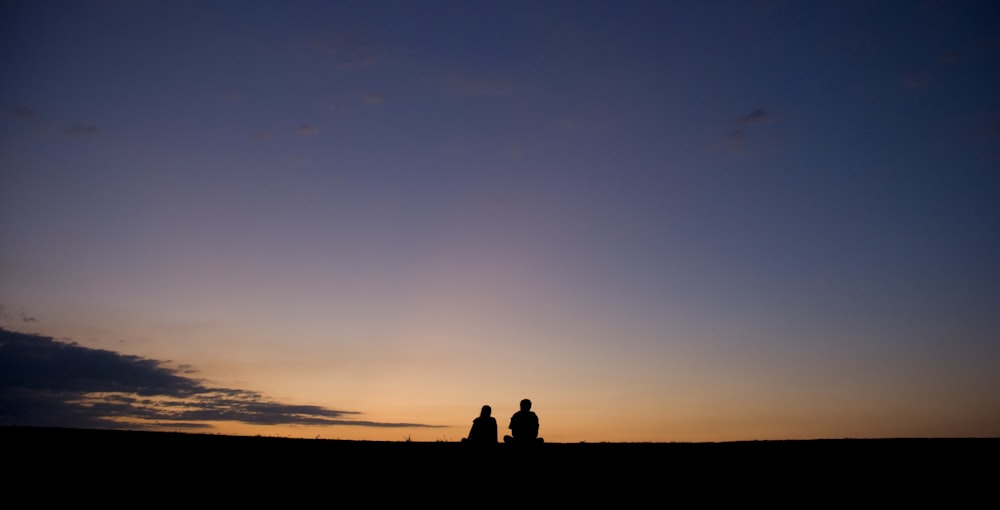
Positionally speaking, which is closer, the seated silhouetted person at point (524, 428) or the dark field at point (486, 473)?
the dark field at point (486, 473)

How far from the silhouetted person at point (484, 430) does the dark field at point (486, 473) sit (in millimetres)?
1091

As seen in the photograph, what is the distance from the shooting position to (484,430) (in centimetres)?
1527

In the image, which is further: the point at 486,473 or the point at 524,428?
the point at 524,428

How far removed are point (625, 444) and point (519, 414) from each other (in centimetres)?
263

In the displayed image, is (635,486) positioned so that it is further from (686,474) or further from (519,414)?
(519,414)

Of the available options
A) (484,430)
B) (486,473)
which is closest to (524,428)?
(484,430)

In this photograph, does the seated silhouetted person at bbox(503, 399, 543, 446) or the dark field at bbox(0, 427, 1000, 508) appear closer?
the dark field at bbox(0, 427, 1000, 508)

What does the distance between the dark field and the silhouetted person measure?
3.58ft

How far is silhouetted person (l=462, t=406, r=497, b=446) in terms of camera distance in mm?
15172

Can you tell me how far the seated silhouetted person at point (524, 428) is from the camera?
1526cm

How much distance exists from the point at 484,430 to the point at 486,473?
363 centimetres

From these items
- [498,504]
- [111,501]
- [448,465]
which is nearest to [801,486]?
[498,504]

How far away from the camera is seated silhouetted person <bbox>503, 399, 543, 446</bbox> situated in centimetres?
1526

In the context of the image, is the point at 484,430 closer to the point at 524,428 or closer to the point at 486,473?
the point at 524,428
